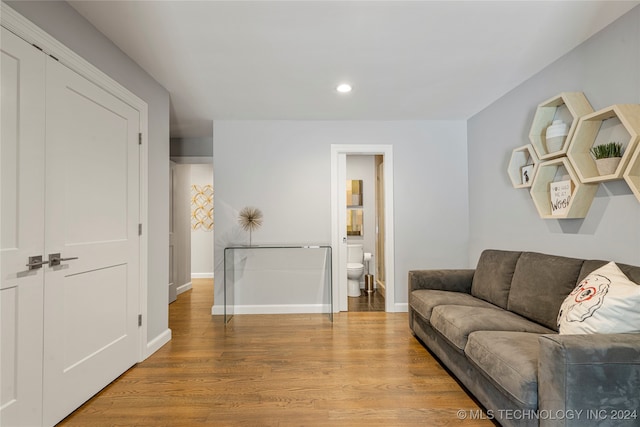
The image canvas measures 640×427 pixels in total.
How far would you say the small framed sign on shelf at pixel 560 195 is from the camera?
2459mm

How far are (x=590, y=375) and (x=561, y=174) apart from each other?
1.76 m

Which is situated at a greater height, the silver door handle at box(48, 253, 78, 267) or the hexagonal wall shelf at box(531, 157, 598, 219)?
the hexagonal wall shelf at box(531, 157, 598, 219)

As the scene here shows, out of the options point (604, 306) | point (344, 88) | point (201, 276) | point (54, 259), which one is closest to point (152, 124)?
point (54, 259)

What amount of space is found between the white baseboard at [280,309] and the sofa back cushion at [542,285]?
2.22 metres

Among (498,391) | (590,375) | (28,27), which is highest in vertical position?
(28,27)

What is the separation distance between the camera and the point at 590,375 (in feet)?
4.64

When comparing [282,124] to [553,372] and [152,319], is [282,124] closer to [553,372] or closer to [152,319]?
[152,319]

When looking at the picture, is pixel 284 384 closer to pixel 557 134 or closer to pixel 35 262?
pixel 35 262

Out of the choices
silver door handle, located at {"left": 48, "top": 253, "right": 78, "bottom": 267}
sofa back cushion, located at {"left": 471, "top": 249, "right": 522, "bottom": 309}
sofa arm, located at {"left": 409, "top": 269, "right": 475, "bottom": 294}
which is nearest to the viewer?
silver door handle, located at {"left": 48, "top": 253, "right": 78, "bottom": 267}

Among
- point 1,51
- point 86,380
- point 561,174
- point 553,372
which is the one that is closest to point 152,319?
point 86,380

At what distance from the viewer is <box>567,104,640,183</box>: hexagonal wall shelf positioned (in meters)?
1.93

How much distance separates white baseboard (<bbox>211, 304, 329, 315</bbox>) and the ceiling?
7.98ft

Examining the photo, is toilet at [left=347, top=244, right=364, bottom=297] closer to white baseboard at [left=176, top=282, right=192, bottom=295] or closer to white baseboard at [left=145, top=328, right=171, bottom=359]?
white baseboard at [left=145, top=328, right=171, bottom=359]

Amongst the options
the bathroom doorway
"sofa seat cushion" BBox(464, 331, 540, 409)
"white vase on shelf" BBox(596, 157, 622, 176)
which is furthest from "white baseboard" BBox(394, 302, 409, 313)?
"white vase on shelf" BBox(596, 157, 622, 176)
